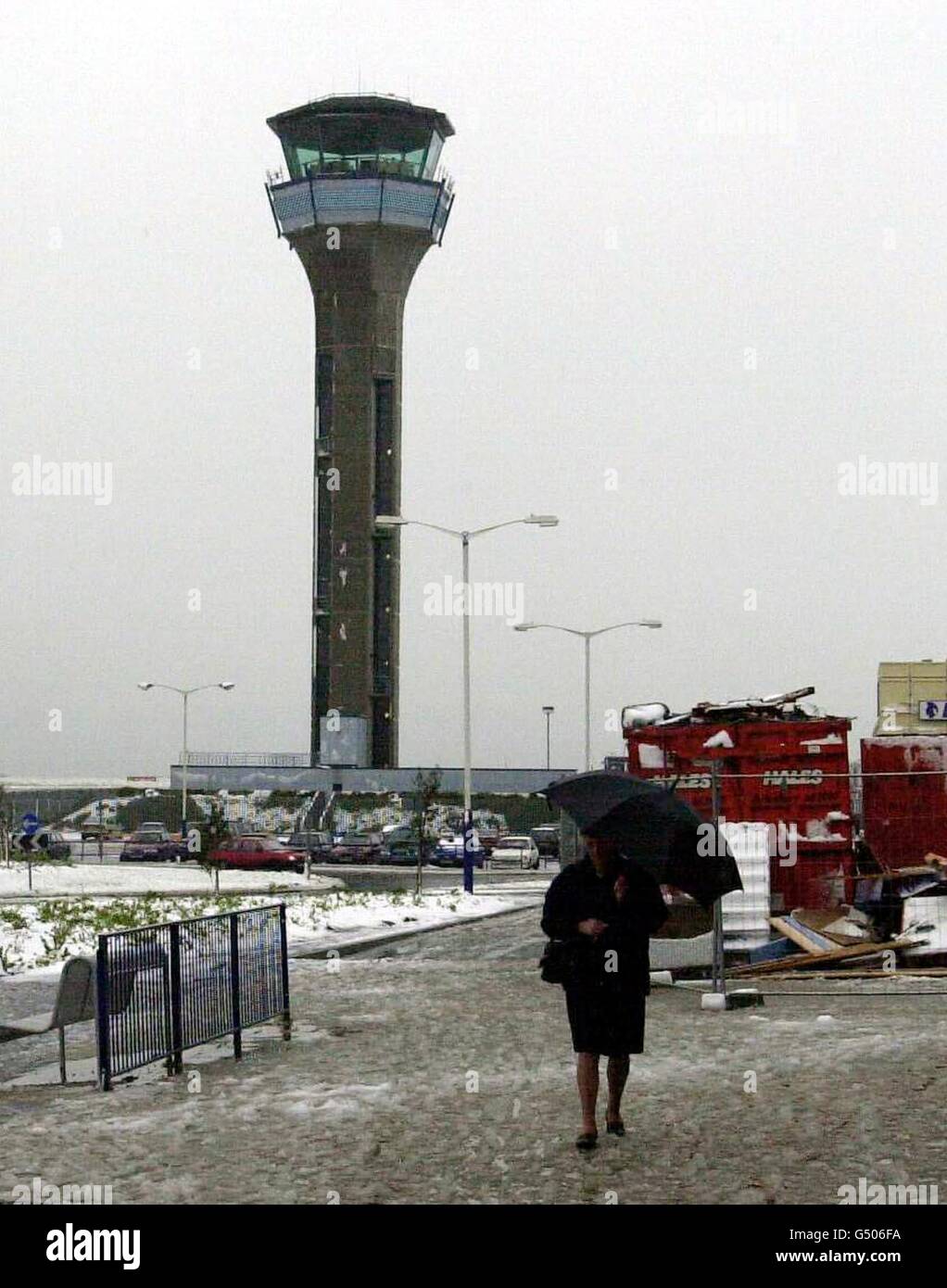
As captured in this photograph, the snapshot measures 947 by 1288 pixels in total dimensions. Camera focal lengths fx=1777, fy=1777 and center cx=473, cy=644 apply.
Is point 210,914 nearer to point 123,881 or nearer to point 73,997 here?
point 73,997

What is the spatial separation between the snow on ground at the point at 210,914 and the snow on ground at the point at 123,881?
20.2 feet

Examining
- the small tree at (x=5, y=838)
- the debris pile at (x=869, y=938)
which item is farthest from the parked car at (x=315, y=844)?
the debris pile at (x=869, y=938)

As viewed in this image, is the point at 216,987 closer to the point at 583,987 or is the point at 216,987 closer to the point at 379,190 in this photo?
the point at 583,987

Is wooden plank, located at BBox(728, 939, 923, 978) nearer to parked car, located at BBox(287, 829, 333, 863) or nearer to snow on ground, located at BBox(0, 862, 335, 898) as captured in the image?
snow on ground, located at BBox(0, 862, 335, 898)

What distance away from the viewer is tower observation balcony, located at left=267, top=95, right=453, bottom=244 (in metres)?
104

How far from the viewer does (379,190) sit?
343ft

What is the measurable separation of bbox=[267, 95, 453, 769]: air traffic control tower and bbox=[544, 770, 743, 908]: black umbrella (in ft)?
320

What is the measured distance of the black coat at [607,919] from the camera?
977cm

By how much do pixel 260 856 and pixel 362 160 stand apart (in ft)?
182

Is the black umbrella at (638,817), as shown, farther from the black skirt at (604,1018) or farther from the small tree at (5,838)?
the small tree at (5,838)

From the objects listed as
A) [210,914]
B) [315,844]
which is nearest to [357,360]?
[315,844]

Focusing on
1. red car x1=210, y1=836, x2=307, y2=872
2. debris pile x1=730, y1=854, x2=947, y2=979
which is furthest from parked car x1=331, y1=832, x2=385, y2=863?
debris pile x1=730, y1=854, x2=947, y2=979

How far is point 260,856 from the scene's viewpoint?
64.0 meters
